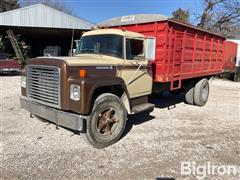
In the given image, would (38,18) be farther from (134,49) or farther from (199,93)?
(134,49)

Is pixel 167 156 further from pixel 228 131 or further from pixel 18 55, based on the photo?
pixel 18 55

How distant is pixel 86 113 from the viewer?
16.1 feet

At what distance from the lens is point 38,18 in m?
22.1

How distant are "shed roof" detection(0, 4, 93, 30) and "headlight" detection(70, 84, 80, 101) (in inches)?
741

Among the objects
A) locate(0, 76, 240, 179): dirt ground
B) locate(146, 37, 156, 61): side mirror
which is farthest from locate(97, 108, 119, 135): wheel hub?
locate(146, 37, 156, 61): side mirror

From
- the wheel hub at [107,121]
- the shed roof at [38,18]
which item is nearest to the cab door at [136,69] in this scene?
the wheel hub at [107,121]

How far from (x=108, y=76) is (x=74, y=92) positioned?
91 centimetres

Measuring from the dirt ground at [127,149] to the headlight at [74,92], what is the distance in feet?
3.65

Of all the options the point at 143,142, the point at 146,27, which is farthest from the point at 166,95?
the point at 143,142

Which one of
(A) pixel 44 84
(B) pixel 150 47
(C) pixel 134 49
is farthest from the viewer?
(C) pixel 134 49

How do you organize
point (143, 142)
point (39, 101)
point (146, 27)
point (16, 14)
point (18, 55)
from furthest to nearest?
point (18, 55), point (16, 14), point (146, 27), point (143, 142), point (39, 101)

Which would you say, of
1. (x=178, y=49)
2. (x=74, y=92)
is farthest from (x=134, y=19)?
(x=74, y=92)

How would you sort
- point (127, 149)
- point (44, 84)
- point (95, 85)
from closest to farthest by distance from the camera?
1. point (95, 85)
2. point (44, 84)
3. point (127, 149)

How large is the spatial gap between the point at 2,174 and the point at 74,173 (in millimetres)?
1135
